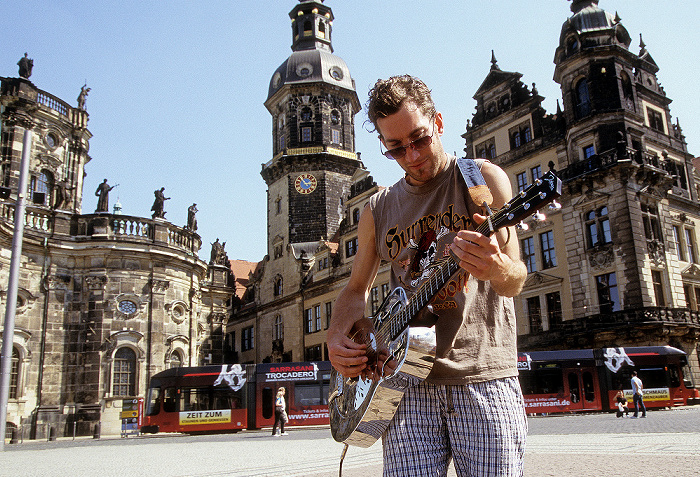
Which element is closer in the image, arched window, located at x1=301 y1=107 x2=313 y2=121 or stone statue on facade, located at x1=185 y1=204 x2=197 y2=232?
stone statue on facade, located at x1=185 y1=204 x2=197 y2=232

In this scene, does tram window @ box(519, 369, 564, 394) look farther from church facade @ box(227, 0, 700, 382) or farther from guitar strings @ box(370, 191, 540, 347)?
guitar strings @ box(370, 191, 540, 347)

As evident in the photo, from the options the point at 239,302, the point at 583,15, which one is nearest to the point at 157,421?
the point at 583,15

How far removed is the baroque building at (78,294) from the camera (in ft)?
83.1

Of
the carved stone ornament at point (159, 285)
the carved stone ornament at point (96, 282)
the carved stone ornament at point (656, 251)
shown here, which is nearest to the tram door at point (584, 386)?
the carved stone ornament at point (656, 251)

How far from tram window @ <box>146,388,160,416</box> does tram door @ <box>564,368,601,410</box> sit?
612 inches

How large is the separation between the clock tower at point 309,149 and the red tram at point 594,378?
76.0 feet

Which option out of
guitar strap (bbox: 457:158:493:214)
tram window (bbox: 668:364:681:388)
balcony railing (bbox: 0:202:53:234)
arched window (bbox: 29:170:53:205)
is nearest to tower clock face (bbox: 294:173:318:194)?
arched window (bbox: 29:170:53:205)

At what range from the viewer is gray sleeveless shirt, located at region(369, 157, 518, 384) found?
90.7 inches

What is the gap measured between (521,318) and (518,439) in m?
30.0

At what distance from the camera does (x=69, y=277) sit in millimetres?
27312

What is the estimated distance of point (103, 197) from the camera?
28.8m

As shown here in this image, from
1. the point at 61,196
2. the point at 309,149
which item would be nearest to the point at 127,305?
the point at 61,196

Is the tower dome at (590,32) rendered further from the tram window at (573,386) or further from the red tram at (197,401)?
the red tram at (197,401)

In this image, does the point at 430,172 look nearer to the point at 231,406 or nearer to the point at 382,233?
the point at 382,233
